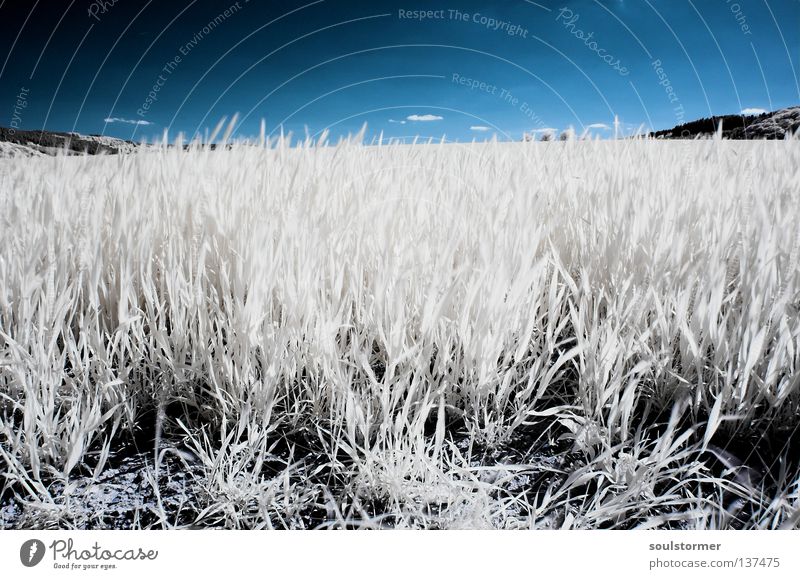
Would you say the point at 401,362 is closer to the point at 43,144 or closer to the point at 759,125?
the point at 43,144

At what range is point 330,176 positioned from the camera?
997 mm

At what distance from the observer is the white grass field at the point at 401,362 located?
2.02ft

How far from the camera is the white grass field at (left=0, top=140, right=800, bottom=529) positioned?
614 mm

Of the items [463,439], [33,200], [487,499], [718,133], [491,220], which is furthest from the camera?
[718,133]

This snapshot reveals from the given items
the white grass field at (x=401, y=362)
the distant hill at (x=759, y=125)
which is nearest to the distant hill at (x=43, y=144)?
the white grass field at (x=401, y=362)

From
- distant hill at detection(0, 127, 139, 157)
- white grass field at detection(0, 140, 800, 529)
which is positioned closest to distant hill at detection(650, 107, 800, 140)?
white grass field at detection(0, 140, 800, 529)

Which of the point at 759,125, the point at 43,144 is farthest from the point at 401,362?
the point at 759,125

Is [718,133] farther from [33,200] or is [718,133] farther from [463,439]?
[33,200]

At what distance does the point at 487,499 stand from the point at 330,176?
69 cm

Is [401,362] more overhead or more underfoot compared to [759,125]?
more underfoot

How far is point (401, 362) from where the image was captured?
0.73m

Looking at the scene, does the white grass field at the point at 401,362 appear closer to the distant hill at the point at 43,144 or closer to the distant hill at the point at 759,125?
the distant hill at the point at 43,144
